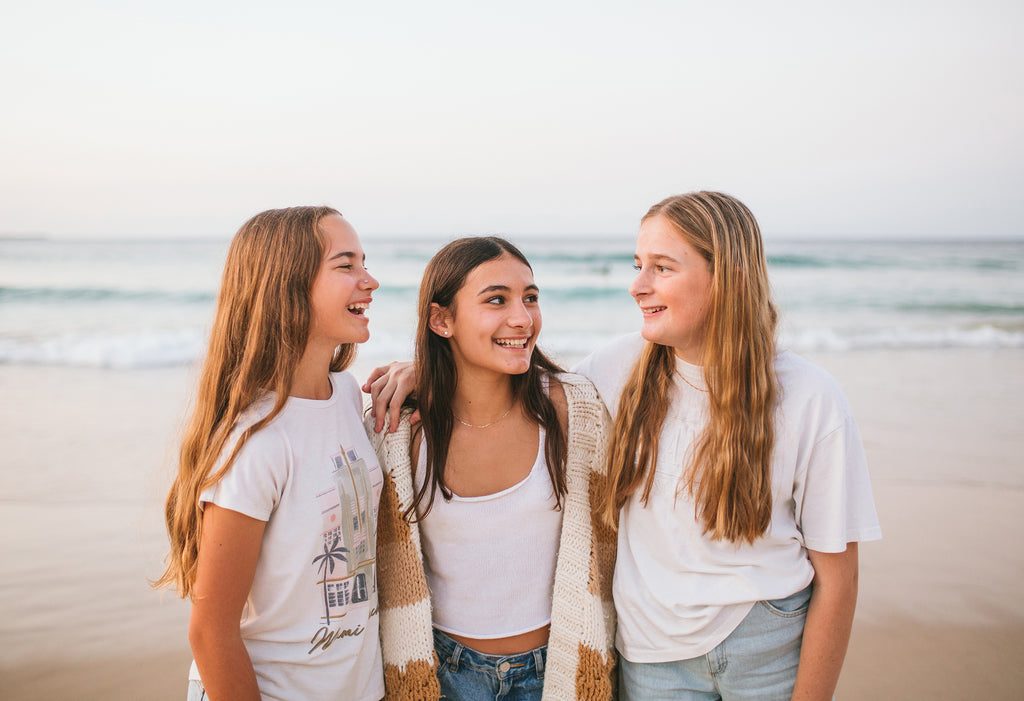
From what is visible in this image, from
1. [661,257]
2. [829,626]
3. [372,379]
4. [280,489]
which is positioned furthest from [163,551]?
[829,626]

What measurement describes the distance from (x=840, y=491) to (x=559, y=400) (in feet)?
3.30

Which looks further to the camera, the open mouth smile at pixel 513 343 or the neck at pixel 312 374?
the open mouth smile at pixel 513 343

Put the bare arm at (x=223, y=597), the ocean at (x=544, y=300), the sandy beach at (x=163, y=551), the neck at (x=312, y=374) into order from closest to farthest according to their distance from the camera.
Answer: the bare arm at (x=223, y=597)
the neck at (x=312, y=374)
the sandy beach at (x=163, y=551)
the ocean at (x=544, y=300)

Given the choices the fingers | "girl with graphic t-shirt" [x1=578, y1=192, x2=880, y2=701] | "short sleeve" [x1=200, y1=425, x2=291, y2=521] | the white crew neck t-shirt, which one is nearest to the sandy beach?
the fingers

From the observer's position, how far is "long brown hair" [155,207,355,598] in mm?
1818

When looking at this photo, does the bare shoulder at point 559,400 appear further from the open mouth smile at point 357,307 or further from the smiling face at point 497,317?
the open mouth smile at point 357,307

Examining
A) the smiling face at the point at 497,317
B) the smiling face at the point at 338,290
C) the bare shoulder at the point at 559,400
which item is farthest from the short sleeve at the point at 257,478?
the bare shoulder at the point at 559,400

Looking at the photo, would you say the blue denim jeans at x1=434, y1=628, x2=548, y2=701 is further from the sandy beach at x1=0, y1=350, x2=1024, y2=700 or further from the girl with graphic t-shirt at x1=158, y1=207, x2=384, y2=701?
the sandy beach at x1=0, y1=350, x2=1024, y2=700

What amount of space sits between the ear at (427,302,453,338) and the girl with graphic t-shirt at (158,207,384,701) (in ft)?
1.26

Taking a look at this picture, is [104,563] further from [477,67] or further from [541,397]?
[477,67]

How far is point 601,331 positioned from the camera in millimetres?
13188

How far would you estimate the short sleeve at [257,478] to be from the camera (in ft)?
5.56

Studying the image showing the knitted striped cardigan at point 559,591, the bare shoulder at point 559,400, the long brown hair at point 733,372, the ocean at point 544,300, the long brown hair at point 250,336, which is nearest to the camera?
the long brown hair at point 250,336

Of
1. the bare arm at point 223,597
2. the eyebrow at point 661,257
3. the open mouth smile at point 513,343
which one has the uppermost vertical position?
the eyebrow at point 661,257
